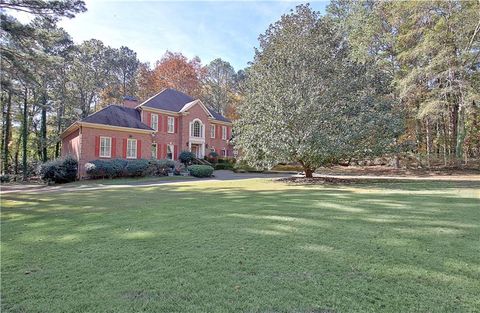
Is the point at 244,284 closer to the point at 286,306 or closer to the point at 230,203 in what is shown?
the point at 286,306

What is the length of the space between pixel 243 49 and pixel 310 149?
451 inches

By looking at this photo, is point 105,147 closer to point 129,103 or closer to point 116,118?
point 116,118

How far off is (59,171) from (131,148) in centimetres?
549

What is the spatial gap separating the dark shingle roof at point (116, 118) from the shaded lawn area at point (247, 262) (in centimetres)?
1614

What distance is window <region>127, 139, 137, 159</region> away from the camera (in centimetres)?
2236

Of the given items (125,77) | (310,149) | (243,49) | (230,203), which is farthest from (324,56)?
(125,77)

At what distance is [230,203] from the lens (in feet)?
26.4

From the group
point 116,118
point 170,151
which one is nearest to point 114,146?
point 116,118

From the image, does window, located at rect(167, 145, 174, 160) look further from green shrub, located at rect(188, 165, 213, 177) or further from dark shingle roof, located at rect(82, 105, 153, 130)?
A: green shrub, located at rect(188, 165, 213, 177)

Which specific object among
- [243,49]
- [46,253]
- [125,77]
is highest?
[125,77]

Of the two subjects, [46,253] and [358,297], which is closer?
[358,297]

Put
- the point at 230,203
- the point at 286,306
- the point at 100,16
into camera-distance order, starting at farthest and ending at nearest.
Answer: the point at 100,16
the point at 230,203
the point at 286,306

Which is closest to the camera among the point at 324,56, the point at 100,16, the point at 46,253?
the point at 46,253

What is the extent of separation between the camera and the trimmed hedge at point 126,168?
62.7 feet
